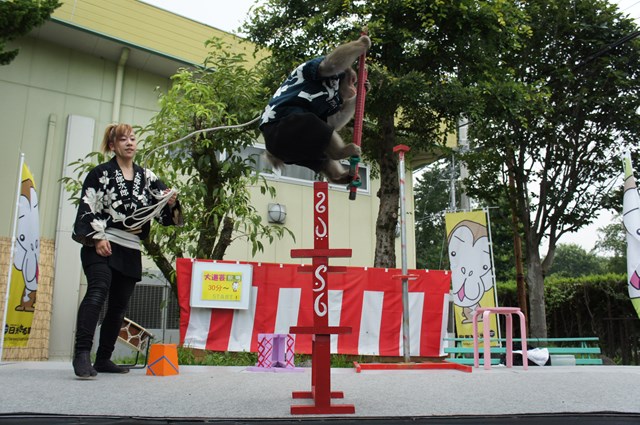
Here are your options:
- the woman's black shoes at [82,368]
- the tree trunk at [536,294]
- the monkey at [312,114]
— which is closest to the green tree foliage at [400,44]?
the monkey at [312,114]

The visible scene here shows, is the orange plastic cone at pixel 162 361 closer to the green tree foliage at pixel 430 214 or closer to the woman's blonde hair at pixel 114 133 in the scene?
the woman's blonde hair at pixel 114 133

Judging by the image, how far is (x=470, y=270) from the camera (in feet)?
25.0

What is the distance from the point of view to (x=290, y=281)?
5746mm

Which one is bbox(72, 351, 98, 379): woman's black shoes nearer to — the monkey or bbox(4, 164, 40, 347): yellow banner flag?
the monkey

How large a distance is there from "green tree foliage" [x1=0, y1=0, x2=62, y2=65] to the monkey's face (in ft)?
13.9

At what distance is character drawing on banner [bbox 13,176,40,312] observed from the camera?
480 cm

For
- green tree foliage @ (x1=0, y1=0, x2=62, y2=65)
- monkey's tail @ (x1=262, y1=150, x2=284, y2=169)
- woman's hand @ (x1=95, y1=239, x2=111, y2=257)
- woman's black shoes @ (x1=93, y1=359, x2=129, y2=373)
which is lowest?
woman's black shoes @ (x1=93, y1=359, x2=129, y2=373)

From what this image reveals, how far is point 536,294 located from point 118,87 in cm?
787

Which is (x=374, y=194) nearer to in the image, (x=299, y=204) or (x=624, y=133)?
(x=299, y=204)

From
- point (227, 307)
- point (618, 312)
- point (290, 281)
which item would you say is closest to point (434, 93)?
point (290, 281)

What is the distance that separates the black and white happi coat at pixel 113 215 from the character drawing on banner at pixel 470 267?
564cm

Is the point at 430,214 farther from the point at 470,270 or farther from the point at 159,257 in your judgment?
the point at 159,257

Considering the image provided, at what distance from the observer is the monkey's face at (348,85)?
2281 mm

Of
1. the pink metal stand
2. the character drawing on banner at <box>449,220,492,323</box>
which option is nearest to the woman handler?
the pink metal stand
